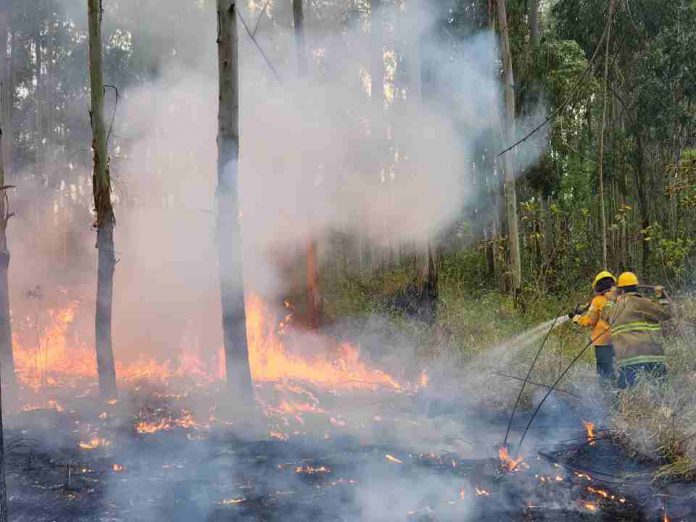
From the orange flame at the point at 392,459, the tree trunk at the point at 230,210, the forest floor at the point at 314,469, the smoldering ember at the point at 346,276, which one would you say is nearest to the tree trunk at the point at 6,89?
the smoldering ember at the point at 346,276

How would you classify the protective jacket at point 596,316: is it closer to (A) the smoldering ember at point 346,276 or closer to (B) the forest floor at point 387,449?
(A) the smoldering ember at point 346,276

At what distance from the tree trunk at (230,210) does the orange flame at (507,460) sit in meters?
3.21

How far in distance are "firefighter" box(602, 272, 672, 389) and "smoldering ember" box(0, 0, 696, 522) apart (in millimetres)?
29

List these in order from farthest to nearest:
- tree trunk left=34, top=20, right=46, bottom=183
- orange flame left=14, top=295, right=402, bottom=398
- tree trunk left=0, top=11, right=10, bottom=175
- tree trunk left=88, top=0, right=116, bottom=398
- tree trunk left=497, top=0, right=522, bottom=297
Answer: tree trunk left=34, top=20, right=46, bottom=183 → tree trunk left=0, top=11, right=10, bottom=175 → tree trunk left=497, top=0, right=522, bottom=297 → orange flame left=14, top=295, right=402, bottom=398 → tree trunk left=88, top=0, right=116, bottom=398

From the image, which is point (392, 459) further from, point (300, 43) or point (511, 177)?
point (300, 43)

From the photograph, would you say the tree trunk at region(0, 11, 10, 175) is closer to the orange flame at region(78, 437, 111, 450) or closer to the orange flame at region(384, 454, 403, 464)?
the orange flame at region(78, 437, 111, 450)

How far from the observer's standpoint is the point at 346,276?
17.0 metres

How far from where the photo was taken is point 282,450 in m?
6.62

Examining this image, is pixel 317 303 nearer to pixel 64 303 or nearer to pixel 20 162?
pixel 64 303

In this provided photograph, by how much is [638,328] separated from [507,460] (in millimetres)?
1972

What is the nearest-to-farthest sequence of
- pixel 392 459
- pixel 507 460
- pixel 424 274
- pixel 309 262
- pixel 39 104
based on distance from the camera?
pixel 507 460 → pixel 392 459 → pixel 424 274 → pixel 309 262 → pixel 39 104

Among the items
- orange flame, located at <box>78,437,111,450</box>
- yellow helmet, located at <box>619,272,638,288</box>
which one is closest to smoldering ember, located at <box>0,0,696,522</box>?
yellow helmet, located at <box>619,272,638,288</box>

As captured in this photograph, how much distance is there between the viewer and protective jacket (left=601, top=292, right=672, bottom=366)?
6250 mm

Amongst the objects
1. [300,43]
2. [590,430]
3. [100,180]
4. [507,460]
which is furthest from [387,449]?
[300,43]
